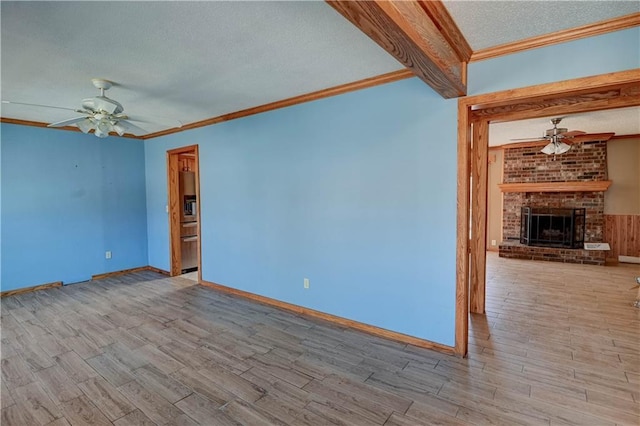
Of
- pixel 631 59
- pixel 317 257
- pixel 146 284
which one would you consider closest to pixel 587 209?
pixel 631 59

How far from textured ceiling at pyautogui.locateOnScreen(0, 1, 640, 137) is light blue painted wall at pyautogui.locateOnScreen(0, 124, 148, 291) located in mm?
1452

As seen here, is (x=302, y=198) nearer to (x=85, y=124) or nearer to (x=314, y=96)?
(x=314, y=96)

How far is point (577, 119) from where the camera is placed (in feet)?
16.3

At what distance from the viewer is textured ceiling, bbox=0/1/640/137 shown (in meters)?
1.84

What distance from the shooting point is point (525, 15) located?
75.2 inches

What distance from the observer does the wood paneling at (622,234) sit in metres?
6.23

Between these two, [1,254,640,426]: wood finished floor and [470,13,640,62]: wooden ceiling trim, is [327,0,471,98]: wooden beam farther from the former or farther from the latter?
[1,254,640,426]: wood finished floor

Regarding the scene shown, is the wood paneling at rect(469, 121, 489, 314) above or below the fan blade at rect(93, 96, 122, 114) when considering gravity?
below

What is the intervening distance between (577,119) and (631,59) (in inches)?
146

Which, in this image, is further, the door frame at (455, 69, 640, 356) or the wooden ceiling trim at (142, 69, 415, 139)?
the wooden ceiling trim at (142, 69, 415, 139)

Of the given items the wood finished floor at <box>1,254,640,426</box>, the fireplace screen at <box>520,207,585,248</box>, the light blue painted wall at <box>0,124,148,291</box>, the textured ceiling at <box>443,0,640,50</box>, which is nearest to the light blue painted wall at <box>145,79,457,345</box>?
the wood finished floor at <box>1,254,640,426</box>

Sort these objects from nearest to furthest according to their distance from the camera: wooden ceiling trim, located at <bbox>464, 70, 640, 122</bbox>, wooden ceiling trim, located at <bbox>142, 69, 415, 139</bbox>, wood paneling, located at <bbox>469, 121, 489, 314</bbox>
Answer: wooden ceiling trim, located at <bbox>464, 70, 640, 122</bbox> → wooden ceiling trim, located at <bbox>142, 69, 415, 139</bbox> → wood paneling, located at <bbox>469, 121, 489, 314</bbox>

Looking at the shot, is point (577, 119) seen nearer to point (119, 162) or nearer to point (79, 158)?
point (119, 162)

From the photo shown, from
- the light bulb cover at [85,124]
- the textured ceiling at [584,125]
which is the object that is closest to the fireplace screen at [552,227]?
the textured ceiling at [584,125]
